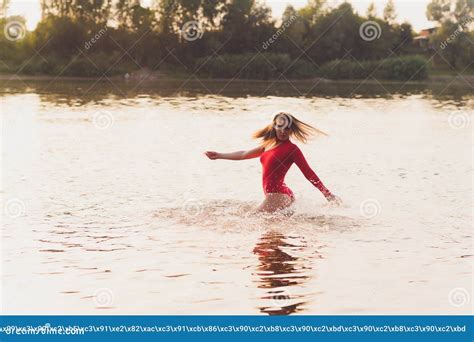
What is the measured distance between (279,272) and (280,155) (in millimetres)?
2814

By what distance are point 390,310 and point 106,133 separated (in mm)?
21464

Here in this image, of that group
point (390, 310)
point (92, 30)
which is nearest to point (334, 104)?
point (390, 310)

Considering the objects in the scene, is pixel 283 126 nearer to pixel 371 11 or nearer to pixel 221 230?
pixel 221 230

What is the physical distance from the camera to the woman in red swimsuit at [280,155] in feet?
39.8

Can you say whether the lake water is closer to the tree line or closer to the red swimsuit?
the red swimsuit

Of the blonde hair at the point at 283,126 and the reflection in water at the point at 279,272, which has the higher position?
the blonde hair at the point at 283,126

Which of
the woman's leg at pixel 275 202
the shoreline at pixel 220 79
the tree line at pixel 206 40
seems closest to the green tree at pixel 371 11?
the tree line at pixel 206 40

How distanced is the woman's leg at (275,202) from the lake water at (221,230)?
180 millimetres

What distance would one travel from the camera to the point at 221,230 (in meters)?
12.4

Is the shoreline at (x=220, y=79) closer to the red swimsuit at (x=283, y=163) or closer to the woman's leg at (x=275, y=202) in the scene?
the woman's leg at (x=275, y=202)

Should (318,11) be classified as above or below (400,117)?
above
